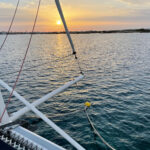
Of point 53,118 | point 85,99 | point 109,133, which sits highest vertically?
point 85,99

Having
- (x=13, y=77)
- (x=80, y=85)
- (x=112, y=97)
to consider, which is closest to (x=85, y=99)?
(x=112, y=97)

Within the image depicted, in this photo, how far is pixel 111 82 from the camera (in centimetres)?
2620

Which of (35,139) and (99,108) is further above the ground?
(99,108)

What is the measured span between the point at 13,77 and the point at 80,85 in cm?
1318

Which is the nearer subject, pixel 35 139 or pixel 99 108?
pixel 35 139

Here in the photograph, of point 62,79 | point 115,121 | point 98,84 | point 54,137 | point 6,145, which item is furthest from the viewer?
point 62,79

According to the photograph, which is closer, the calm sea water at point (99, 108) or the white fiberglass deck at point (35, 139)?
the white fiberglass deck at point (35, 139)

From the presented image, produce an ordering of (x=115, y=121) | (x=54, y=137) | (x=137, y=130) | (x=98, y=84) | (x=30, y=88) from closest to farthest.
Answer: (x=54, y=137) < (x=137, y=130) < (x=115, y=121) < (x=30, y=88) < (x=98, y=84)

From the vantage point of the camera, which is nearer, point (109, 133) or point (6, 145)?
point (6, 145)

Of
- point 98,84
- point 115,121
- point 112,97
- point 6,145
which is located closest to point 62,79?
point 98,84

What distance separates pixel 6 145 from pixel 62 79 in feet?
73.3

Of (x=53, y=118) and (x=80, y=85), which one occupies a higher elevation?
(x=80, y=85)

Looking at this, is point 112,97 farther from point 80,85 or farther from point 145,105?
point 80,85

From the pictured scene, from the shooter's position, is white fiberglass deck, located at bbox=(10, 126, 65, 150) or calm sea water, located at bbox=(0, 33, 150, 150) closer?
white fiberglass deck, located at bbox=(10, 126, 65, 150)
